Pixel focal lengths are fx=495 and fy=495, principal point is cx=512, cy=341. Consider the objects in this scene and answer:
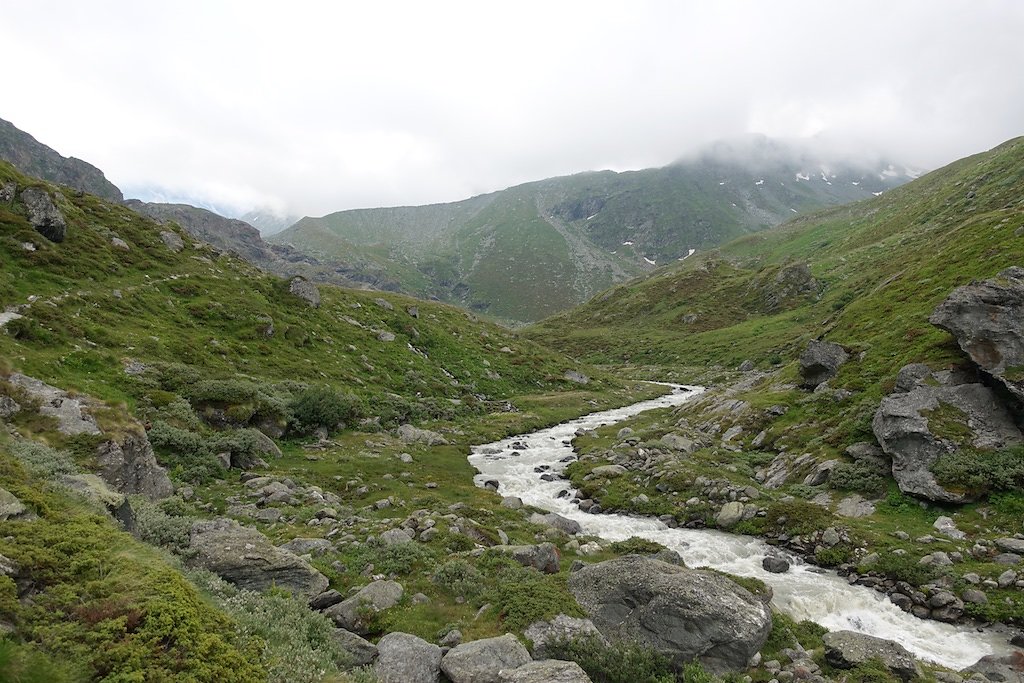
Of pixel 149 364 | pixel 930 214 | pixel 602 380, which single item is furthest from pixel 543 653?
pixel 930 214

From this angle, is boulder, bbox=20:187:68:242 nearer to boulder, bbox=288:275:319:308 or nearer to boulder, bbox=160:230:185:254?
boulder, bbox=160:230:185:254

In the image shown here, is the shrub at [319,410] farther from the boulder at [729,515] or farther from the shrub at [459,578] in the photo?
the boulder at [729,515]

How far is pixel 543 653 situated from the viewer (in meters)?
12.2

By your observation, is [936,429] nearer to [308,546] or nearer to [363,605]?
[363,605]

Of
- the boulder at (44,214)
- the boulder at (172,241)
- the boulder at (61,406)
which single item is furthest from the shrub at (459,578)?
the boulder at (172,241)

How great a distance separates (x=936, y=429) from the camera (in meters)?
24.4

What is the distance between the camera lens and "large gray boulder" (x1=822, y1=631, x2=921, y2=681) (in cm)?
1290

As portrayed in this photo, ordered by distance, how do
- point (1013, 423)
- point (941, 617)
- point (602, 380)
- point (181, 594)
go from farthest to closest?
point (602, 380)
point (1013, 423)
point (941, 617)
point (181, 594)

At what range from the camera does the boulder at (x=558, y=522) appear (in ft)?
79.6

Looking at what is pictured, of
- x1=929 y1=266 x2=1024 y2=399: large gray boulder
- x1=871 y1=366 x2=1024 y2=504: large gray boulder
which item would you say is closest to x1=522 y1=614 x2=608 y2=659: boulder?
x1=871 y1=366 x2=1024 y2=504: large gray boulder

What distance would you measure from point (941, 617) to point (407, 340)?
5572 centimetres

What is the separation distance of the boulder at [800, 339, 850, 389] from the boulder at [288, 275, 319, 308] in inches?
2028

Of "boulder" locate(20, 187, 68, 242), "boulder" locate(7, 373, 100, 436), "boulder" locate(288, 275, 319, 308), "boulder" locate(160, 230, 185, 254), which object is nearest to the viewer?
"boulder" locate(7, 373, 100, 436)

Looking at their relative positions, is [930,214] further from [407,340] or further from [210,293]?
[210,293]
